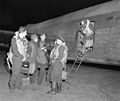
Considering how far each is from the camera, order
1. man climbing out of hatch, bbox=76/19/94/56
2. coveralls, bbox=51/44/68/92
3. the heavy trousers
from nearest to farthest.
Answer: coveralls, bbox=51/44/68/92 → the heavy trousers → man climbing out of hatch, bbox=76/19/94/56

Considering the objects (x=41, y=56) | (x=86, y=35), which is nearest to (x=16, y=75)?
(x=41, y=56)

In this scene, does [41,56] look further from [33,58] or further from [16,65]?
[16,65]

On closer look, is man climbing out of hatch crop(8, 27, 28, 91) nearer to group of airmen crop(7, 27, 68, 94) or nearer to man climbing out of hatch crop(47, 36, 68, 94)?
group of airmen crop(7, 27, 68, 94)

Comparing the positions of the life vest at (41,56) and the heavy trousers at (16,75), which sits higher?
the life vest at (41,56)

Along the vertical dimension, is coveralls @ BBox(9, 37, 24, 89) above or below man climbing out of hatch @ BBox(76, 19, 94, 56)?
below

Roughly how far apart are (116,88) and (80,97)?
1.93 m

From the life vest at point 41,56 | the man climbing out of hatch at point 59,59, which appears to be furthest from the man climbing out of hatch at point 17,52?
the man climbing out of hatch at point 59,59

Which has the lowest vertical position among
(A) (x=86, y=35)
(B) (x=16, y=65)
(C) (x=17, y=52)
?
(B) (x=16, y=65)

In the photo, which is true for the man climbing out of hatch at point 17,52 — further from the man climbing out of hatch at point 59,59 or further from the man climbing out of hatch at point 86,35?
the man climbing out of hatch at point 86,35

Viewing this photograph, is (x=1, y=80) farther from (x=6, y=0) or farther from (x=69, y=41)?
(x=6, y=0)

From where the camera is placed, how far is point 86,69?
10.6m

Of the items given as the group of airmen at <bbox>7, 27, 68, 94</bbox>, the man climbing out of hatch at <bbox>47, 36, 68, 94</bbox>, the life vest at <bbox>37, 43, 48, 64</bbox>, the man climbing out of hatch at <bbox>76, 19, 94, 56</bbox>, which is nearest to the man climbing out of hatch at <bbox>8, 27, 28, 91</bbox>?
the group of airmen at <bbox>7, 27, 68, 94</bbox>

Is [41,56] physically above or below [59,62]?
above

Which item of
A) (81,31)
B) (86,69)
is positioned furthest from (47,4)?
(81,31)
